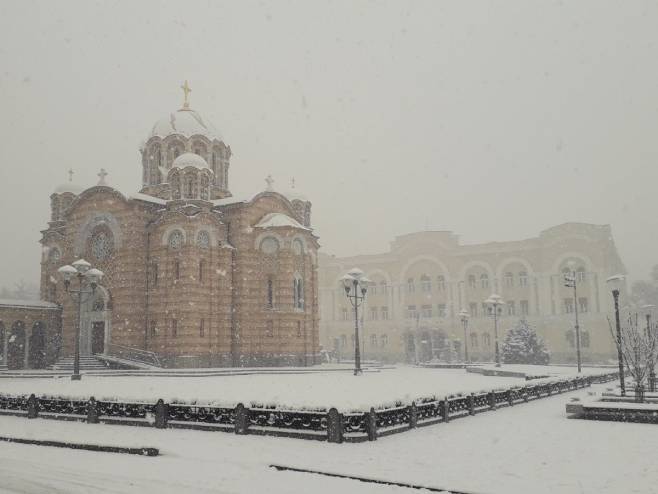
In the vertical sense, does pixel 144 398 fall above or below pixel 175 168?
below

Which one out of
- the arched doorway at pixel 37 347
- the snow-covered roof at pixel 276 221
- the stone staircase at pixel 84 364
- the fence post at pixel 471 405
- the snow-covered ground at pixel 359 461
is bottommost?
the snow-covered ground at pixel 359 461

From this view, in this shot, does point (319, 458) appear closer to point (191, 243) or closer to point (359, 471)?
A: point (359, 471)

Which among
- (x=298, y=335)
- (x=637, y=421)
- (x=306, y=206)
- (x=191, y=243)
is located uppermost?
(x=306, y=206)

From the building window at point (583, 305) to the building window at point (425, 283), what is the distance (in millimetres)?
14139

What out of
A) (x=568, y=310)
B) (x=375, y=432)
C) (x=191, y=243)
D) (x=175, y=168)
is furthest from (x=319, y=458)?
(x=568, y=310)

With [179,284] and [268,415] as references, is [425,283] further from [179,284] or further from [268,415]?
[268,415]

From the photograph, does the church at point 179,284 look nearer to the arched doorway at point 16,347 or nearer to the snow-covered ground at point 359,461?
the arched doorway at point 16,347

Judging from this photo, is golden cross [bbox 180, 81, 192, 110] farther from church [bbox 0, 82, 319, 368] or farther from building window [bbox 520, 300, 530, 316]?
building window [bbox 520, 300, 530, 316]

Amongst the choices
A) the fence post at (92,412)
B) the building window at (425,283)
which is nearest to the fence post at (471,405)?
the fence post at (92,412)

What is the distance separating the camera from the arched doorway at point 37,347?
35094mm

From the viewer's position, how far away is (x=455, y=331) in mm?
59781

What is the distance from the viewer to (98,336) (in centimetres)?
3434

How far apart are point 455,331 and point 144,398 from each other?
48.7 meters

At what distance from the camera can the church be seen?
32.6 meters
